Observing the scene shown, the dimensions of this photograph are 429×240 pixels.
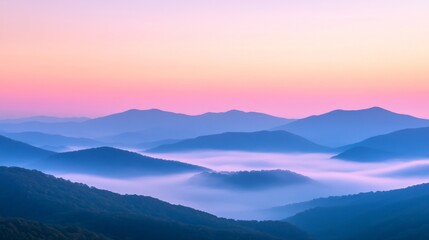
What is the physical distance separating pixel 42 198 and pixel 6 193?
38.4 ft

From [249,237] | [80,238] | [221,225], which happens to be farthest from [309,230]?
[80,238]

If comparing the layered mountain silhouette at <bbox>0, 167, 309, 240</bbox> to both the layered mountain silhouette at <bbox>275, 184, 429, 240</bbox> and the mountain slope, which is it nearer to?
the mountain slope

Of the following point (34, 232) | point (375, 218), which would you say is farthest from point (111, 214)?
point (375, 218)

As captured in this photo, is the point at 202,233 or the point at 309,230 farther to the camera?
the point at 309,230

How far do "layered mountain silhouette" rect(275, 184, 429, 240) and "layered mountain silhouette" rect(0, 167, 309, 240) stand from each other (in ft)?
49.4

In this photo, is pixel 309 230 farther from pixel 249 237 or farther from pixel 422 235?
pixel 249 237

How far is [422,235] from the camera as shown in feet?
339

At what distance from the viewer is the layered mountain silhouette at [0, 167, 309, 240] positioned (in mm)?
92188

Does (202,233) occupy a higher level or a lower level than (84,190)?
lower

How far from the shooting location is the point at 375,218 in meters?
140

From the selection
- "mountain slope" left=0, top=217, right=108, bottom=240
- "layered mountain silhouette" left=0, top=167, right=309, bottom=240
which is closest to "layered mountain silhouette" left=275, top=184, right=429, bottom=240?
"layered mountain silhouette" left=0, top=167, right=309, bottom=240

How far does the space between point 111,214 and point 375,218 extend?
70179 mm

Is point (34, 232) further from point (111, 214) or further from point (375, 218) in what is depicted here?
point (375, 218)

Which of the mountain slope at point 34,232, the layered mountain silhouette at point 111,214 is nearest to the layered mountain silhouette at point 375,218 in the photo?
the layered mountain silhouette at point 111,214
